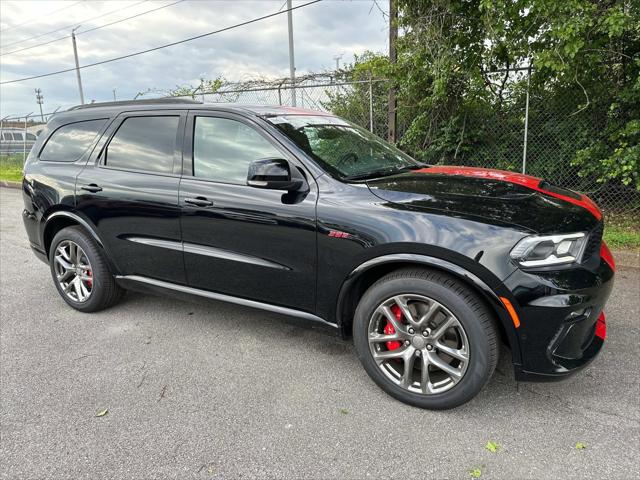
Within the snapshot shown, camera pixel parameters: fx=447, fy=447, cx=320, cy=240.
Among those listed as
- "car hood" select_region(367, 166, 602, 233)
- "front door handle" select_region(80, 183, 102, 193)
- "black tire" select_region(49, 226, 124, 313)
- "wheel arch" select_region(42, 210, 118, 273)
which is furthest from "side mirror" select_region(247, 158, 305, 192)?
"black tire" select_region(49, 226, 124, 313)

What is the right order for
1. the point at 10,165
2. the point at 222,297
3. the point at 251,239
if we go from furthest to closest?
the point at 10,165, the point at 222,297, the point at 251,239

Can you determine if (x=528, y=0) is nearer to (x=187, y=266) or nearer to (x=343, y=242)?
(x=343, y=242)

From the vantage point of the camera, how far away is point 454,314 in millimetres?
2393

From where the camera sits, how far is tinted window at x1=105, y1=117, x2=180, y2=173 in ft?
11.3

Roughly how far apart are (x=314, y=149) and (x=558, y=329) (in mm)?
1799

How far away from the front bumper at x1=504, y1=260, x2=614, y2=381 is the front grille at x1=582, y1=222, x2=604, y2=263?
7 centimetres

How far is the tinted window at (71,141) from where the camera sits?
3.93 meters

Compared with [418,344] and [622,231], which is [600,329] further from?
[622,231]

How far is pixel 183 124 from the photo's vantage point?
133 inches

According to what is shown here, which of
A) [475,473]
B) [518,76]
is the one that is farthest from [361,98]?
[475,473]

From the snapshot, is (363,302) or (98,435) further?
(363,302)

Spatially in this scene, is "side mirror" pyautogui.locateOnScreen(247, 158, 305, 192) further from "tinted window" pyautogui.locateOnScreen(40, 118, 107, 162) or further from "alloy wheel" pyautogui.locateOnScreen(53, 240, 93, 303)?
"alloy wheel" pyautogui.locateOnScreen(53, 240, 93, 303)

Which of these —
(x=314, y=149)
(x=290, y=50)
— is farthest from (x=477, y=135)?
(x=290, y=50)

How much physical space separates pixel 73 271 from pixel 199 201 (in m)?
1.73
